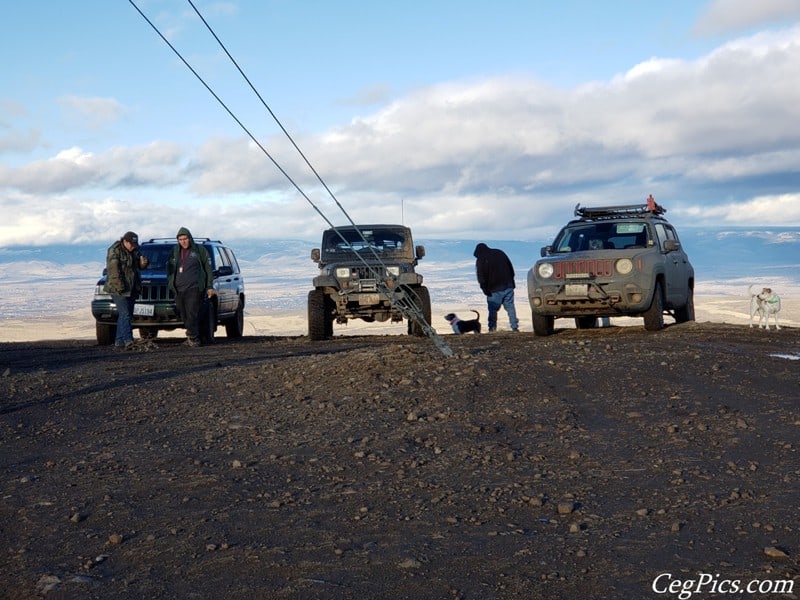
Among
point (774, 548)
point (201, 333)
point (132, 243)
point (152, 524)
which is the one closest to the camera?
point (774, 548)

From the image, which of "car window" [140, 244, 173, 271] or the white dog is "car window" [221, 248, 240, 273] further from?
the white dog

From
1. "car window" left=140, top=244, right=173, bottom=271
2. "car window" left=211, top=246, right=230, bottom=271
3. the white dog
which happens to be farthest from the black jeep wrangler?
the white dog

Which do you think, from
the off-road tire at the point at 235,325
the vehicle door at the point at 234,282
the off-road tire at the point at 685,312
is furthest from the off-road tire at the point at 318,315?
the off-road tire at the point at 685,312

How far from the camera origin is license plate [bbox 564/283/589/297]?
48.0ft

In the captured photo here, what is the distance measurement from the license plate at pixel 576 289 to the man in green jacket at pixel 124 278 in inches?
233

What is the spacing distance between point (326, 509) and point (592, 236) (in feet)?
35.1

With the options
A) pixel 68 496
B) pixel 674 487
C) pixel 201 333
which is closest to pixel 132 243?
pixel 201 333

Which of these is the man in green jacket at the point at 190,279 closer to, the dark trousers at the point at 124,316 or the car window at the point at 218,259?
the dark trousers at the point at 124,316

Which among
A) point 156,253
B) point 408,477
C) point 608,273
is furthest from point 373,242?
point 408,477

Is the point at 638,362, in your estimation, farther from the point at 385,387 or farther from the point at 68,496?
the point at 68,496

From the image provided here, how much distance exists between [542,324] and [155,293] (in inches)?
240

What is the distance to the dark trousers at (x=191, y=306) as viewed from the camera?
590 inches

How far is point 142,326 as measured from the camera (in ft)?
55.1

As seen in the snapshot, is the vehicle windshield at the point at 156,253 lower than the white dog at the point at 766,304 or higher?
higher
